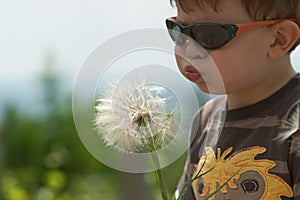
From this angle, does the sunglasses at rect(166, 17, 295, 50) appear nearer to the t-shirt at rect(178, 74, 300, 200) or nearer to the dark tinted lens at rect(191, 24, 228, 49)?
the dark tinted lens at rect(191, 24, 228, 49)

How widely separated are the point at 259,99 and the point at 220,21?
153 mm

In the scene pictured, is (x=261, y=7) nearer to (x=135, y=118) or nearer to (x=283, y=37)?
(x=283, y=37)

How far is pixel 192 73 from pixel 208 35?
6 centimetres

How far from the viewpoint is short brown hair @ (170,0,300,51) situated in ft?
3.65

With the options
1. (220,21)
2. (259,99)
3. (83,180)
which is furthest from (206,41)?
(83,180)

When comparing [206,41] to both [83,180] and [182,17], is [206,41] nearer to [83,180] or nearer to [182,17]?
[182,17]

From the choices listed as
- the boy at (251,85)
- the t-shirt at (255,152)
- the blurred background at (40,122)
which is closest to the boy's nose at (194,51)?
the boy at (251,85)

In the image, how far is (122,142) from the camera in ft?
3.22

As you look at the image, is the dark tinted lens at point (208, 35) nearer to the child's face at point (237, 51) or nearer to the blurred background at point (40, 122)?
the child's face at point (237, 51)

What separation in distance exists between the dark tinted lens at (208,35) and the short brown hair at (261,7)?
0.14 feet

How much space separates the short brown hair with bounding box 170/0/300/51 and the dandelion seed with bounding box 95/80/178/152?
0.61 ft

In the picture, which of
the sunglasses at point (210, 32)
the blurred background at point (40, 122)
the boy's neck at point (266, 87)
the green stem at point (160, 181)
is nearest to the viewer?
the green stem at point (160, 181)

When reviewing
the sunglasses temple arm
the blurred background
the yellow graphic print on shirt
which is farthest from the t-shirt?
the blurred background

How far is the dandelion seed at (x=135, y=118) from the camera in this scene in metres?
0.97
